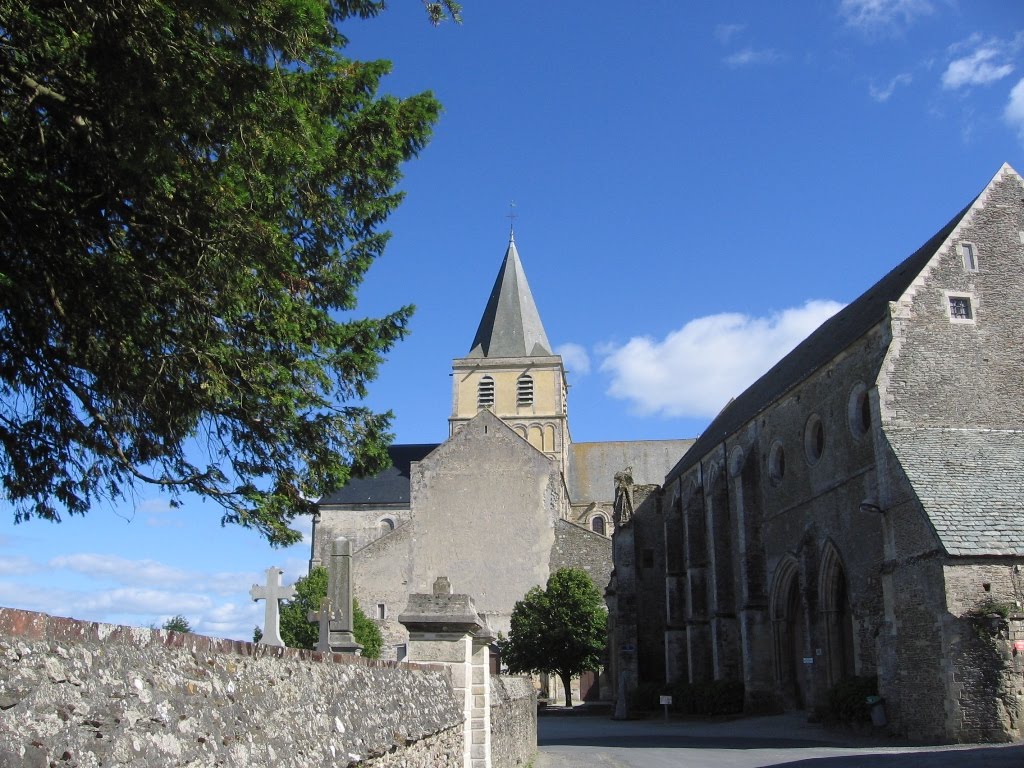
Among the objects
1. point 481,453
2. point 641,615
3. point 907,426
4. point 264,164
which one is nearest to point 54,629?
point 264,164

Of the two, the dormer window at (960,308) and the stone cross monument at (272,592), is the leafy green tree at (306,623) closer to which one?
the dormer window at (960,308)

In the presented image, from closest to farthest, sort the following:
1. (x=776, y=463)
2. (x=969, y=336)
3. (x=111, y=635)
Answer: (x=111, y=635)
(x=969, y=336)
(x=776, y=463)

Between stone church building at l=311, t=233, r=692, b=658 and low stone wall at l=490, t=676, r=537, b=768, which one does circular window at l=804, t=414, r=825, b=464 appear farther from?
stone church building at l=311, t=233, r=692, b=658

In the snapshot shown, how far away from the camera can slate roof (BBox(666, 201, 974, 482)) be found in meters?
24.2

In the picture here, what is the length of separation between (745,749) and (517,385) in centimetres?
4004

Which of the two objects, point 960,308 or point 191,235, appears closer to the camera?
point 191,235

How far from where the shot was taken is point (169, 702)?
314cm

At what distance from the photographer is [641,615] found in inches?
1580

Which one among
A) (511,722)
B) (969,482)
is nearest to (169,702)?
(511,722)

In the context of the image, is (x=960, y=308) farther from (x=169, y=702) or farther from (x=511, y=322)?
(x=511, y=322)

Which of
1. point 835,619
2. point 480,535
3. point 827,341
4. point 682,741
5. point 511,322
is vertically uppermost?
point 511,322

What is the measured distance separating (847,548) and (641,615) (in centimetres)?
1780

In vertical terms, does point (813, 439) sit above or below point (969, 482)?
above

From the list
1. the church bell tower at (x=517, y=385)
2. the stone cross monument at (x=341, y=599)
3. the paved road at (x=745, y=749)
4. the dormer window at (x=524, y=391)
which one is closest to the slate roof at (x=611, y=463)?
the church bell tower at (x=517, y=385)
